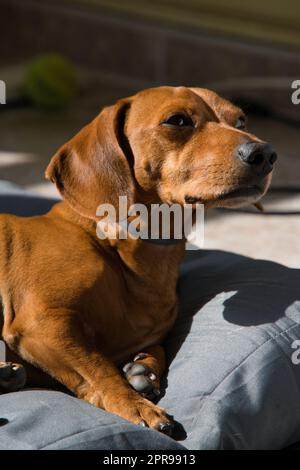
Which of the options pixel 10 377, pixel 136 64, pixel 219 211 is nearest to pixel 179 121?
pixel 10 377

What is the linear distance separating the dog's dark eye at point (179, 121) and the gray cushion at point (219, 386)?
458 millimetres

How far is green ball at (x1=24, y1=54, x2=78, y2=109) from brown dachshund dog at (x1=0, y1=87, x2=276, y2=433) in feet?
9.01

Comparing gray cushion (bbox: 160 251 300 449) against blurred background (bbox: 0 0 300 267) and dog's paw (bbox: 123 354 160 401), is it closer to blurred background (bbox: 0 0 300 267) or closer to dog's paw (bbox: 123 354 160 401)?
dog's paw (bbox: 123 354 160 401)

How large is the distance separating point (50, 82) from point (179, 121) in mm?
2952

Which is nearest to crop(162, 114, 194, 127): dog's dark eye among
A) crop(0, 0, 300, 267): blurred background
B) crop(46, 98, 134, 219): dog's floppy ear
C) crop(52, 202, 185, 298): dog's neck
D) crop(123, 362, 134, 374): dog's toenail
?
crop(46, 98, 134, 219): dog's floppy ear

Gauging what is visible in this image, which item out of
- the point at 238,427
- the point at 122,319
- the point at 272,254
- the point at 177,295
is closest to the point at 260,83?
the point at 272,254

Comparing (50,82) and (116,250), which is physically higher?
(116,250)

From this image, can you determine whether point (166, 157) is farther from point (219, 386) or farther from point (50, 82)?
point (50, 82)

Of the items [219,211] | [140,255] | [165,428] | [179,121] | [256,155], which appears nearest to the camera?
[165,428]

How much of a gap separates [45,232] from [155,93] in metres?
0.42

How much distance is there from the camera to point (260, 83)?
197 inches

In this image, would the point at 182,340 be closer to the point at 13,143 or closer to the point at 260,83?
the point at 13,143

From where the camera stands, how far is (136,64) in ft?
18.4

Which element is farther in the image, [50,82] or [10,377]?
[50,82]
